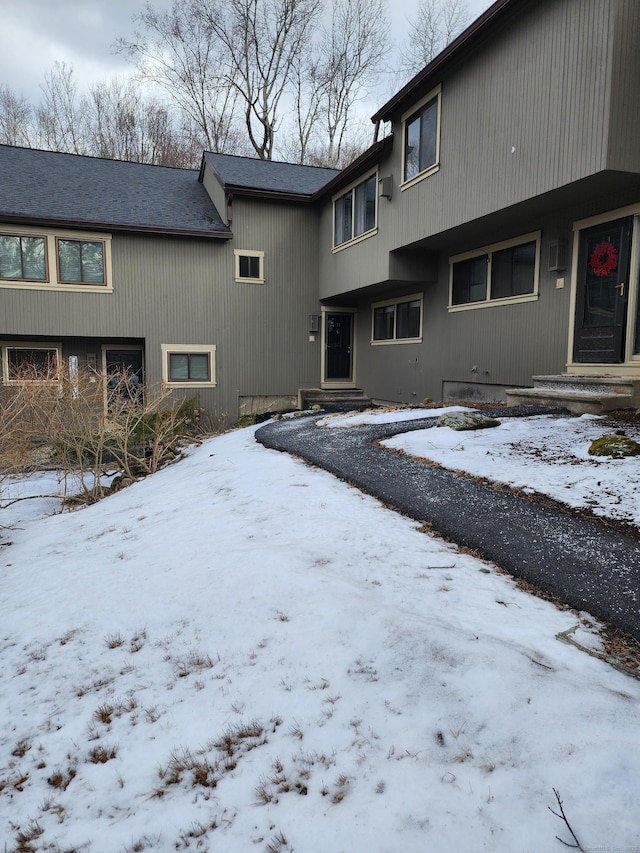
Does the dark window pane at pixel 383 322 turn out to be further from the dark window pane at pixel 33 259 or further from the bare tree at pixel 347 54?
the bare tree at pixel 347 54

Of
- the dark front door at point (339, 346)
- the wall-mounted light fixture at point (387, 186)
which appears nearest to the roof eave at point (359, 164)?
the wall-mounted light fixture at point (387, 186)

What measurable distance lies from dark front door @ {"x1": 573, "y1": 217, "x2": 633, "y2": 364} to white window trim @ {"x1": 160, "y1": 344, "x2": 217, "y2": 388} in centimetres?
977

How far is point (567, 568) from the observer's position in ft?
10.2

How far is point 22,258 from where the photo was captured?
13.7 metres

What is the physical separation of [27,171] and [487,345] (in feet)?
43.7

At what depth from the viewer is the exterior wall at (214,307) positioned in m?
14.2

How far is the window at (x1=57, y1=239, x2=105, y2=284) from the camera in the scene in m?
14.0

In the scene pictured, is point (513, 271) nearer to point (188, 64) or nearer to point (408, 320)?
point (408, 320)

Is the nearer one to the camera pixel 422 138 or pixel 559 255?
pixel 559 255

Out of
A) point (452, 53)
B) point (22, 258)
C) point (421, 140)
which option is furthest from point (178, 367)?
point (452, 53)

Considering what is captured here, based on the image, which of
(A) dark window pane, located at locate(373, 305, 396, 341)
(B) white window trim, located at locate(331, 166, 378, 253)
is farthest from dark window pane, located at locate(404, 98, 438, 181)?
(A) dark window pane, located at locate(373, 305, 396, 341)

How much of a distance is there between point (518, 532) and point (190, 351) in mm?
13019

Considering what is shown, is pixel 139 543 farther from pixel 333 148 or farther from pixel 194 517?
pixel 333 148

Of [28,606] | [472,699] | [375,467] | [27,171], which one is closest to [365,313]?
[27,171]
